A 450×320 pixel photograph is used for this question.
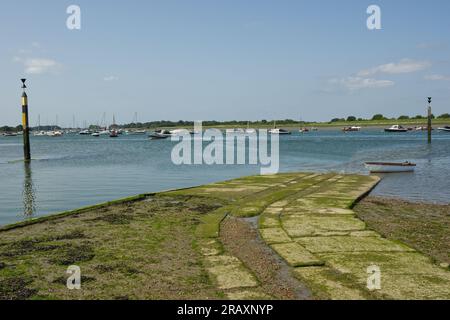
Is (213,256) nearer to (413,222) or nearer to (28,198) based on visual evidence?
(413,222)

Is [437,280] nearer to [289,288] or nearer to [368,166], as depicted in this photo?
[289,288]

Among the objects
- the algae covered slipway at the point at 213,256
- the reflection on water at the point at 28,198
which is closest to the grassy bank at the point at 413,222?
the algae covered slipway at the point at 213,256

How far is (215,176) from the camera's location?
3341cm

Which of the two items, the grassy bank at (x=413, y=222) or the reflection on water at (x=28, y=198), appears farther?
the reflection on water at (x=28, y=198)

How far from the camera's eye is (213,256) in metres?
9.77

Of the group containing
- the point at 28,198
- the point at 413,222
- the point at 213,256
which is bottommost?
the point at 28,198

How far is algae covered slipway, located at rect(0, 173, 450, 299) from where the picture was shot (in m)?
7.64

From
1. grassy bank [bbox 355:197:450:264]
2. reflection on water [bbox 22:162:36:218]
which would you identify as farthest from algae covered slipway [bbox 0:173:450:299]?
reflection on water [bbox 22:162:36:218]

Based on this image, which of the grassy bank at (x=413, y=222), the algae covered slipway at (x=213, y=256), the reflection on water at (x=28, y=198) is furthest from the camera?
the reflection on water at (x=28, y=198)

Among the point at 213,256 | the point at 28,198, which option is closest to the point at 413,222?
the point at 213,256

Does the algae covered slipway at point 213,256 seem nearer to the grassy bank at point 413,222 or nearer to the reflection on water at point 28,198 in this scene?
the grassy bank at point 413,222

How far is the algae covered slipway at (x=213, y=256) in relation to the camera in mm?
7637

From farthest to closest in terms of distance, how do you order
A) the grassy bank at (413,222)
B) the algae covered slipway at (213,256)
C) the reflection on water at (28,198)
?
the reflection on water at (28,198) → the grassy bank at (413,222) → the algae covered slipway at (213,256)
